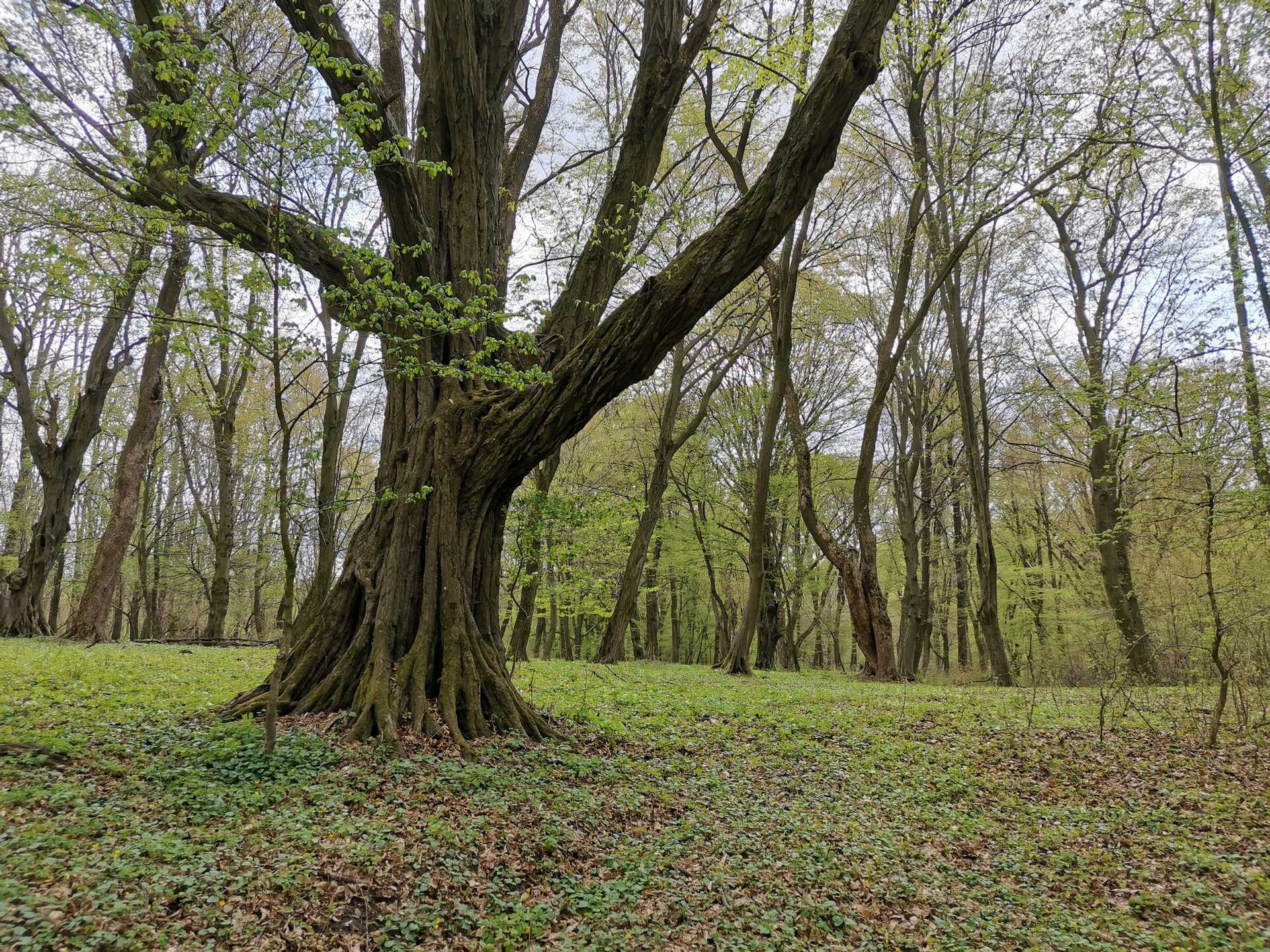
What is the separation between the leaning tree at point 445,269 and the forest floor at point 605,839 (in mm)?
826

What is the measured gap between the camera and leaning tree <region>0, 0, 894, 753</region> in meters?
4.55

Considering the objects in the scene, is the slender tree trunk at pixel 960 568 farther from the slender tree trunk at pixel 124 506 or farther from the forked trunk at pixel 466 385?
the slender tree trunk at pixel 124 506

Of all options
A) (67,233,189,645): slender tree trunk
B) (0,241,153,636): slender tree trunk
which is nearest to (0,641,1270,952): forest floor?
(67,233,189,645): slender tree trunk

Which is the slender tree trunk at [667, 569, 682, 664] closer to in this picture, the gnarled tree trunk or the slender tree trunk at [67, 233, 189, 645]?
the slender tree trunk at [67, 233, 189, 645]

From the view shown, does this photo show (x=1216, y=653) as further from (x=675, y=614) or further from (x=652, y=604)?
(x=675, y=614)

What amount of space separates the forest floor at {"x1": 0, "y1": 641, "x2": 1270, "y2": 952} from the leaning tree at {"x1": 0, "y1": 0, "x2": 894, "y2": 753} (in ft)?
2.71

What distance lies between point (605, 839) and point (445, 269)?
5.17 metres

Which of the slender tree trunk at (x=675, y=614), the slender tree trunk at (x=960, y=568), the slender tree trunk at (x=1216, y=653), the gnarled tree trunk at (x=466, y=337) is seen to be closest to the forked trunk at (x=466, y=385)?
the gnarled tree trunk at (x=466, y=337)

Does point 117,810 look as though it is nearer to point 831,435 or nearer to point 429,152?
point 429,152

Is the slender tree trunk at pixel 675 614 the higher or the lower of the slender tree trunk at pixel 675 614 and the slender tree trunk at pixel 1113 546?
the lower

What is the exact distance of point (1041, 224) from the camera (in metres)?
15.9

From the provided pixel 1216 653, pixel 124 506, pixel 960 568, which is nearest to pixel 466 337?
pixel 1216 653

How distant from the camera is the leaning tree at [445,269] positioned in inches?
179

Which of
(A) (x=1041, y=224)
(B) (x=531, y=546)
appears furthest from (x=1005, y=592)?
(B) (x=531, y=546)
